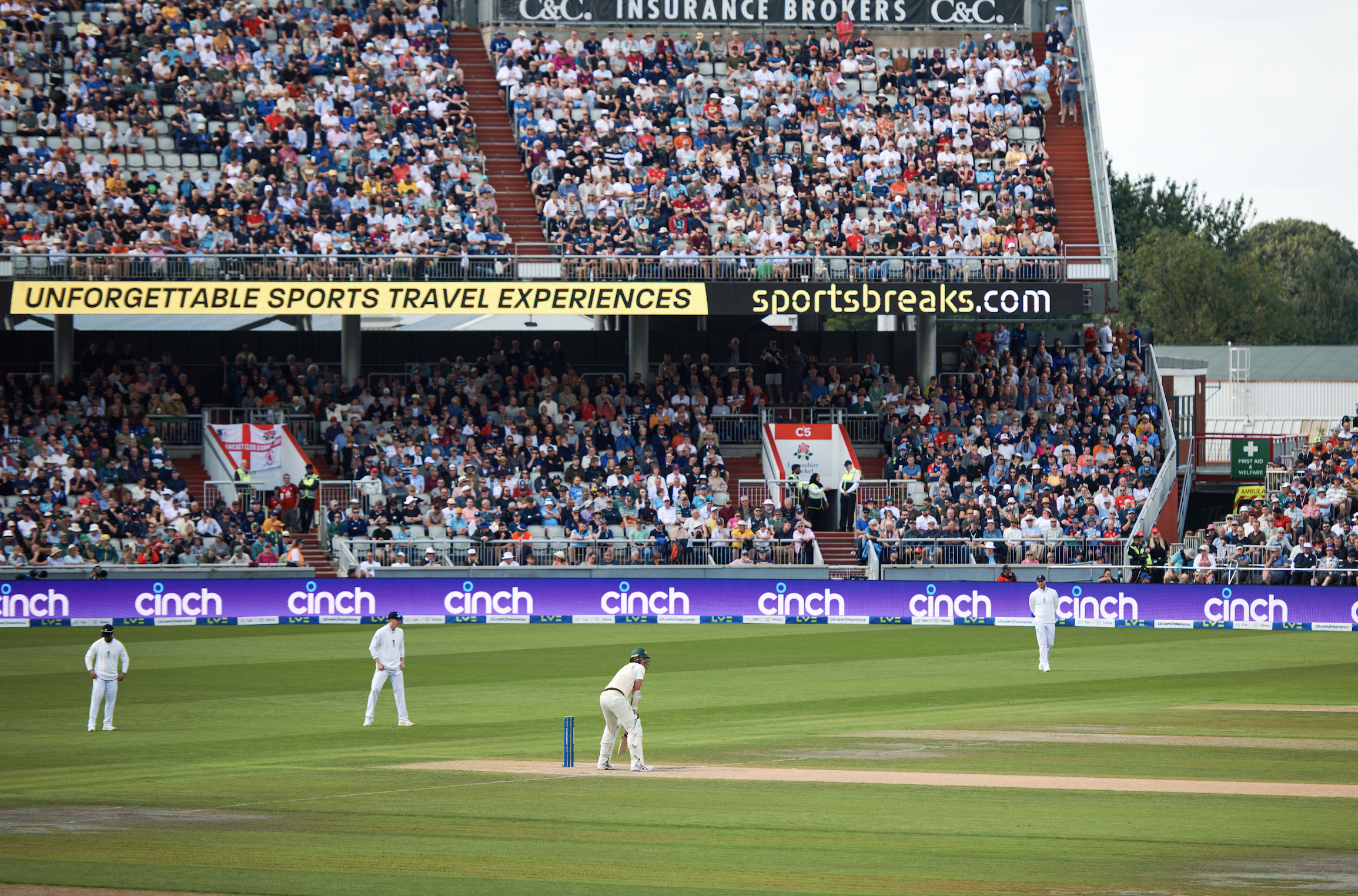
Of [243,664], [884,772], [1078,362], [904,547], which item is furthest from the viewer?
[1078,362]

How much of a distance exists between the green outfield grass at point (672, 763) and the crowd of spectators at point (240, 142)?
12389mm

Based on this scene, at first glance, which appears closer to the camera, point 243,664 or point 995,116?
point 243,664

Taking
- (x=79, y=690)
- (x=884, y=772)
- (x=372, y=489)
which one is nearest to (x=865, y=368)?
(x=372, y=489)

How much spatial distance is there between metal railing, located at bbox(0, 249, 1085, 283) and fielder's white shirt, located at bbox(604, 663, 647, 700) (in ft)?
82.7

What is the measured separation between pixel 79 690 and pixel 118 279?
57.8 feet

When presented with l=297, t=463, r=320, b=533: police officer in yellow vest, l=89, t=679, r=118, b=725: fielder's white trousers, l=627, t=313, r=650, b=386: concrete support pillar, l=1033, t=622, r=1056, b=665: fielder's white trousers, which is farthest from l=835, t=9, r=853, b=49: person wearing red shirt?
l=89, t=679, r=118, b=725: fielder's white trousers

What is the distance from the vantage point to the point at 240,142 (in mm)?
44031

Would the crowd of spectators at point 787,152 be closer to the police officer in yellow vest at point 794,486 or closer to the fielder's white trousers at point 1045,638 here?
the police officer in yellow vest at point 794,486

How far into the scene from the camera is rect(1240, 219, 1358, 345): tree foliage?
103812 millimetres

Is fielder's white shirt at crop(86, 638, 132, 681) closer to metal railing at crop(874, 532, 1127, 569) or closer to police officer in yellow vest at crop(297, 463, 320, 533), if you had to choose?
police officer in yellow vest at crop(297, 463, 320, 533)

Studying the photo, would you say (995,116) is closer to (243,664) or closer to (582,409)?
(582,409)

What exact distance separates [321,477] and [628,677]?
25.8 meters

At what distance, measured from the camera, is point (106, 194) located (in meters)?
42.8

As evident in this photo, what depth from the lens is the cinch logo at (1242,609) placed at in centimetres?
3503
